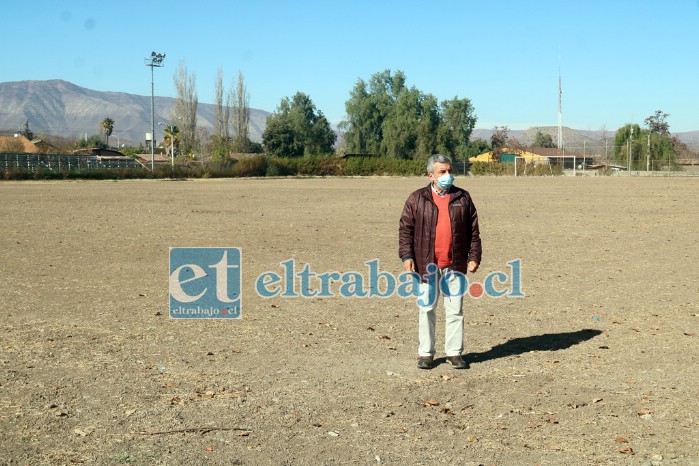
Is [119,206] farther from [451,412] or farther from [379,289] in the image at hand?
[451,412]

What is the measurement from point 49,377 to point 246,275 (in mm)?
5761

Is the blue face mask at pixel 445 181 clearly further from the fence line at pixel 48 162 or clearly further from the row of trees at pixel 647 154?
the row of trees at pixel 647 154

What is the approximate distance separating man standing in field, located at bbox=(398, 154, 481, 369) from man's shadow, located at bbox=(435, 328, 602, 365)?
1.19ft

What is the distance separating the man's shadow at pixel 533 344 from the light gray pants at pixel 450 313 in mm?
261

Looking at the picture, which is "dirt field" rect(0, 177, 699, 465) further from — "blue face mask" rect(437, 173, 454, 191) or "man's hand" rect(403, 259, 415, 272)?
"blue face mask" rect(437, 173, 454, 191)

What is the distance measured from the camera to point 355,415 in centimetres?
555

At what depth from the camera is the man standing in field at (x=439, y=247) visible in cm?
668

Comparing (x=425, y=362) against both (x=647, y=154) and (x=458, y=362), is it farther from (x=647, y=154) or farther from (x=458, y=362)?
(x=647, y=154)

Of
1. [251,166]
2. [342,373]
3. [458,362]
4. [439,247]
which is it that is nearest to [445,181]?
[439,247]

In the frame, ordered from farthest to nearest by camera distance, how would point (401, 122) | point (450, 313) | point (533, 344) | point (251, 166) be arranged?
point (401, 122) → point (251, 166) → point (533, 344) → point (450, 313)

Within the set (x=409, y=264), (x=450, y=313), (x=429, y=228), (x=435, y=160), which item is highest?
(x=435, y=160)

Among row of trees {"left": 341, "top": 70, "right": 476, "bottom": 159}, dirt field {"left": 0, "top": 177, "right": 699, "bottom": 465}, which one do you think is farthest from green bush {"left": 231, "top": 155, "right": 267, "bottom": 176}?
dirt field {"left": 0, "top": 177, "right": 699, "bottom": 465}

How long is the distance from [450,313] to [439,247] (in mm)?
583

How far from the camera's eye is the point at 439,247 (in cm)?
671
